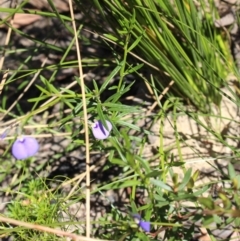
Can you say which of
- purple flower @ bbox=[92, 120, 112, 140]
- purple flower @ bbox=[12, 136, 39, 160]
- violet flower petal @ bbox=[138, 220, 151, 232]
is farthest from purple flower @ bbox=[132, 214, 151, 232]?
purple flower @ bbox=[12, 136, 39, 160]

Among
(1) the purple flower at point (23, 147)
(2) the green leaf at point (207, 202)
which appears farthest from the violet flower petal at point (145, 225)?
(1) the purple flower at point (23, 147)

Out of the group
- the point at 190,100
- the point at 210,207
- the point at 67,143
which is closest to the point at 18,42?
the point at 67,143

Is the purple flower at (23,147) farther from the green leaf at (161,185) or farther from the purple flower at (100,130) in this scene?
the green leaf at (161,185)

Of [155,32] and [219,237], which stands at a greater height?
[155,32]

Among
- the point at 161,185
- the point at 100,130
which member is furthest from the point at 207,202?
the point at 100,130

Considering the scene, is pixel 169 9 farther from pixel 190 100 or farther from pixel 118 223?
pixel 118 223

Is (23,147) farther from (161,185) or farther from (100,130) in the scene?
(161,185)

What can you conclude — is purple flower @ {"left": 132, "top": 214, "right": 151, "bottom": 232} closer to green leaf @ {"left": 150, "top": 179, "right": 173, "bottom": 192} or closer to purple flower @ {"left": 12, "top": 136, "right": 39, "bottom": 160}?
green leaf @ {"left": 150, "top": 179, "right": 173, "bottom": 192}
